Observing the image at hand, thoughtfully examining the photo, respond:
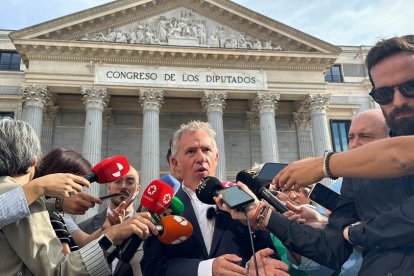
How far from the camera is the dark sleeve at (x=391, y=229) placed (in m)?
2.13

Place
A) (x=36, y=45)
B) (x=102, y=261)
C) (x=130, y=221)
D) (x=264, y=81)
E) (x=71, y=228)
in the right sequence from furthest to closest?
→ (x=264, y=81) < (x=36, y=45) < (x=71, y=228) < (x=130, y=221) < (x=102, y=261)

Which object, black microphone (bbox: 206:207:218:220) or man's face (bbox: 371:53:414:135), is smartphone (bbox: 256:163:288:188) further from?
black microphone (bbox: 206:207:218:220)

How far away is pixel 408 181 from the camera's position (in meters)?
2.34

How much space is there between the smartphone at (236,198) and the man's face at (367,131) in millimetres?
1960

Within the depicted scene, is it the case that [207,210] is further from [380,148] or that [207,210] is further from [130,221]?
[380,148]

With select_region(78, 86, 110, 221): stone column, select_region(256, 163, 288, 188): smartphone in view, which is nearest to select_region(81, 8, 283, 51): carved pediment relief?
select_region(78, 86, 110, 221): stone column

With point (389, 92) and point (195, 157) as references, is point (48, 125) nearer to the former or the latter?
point (195, 157)

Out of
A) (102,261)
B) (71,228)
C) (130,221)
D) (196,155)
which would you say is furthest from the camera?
(71,228)

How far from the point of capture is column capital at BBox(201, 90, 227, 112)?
23.0 metres

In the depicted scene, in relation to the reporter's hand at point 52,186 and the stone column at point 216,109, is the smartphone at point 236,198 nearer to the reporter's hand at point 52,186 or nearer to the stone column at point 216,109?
the reporter's hand at point 52,186

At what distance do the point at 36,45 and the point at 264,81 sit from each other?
1313 centimetres

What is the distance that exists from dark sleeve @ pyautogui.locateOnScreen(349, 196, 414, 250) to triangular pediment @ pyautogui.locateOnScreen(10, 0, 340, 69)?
2198 centimetres

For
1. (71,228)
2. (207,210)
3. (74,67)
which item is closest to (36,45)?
(74,67)

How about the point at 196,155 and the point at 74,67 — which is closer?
the point at 196,155
